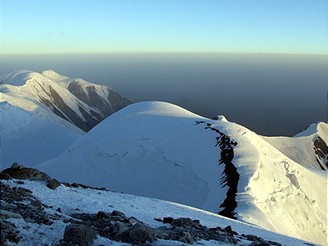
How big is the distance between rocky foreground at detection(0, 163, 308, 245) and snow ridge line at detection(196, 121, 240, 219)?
1490cm

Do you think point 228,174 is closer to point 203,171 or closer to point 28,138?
point 203,171

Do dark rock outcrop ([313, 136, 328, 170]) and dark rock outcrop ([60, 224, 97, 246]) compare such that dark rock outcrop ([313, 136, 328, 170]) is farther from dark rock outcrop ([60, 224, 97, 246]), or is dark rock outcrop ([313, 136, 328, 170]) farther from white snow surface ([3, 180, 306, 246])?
dark rock outcrop ([60, 224, 97, 246])

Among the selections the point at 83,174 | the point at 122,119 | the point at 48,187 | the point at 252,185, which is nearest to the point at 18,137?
the point at 122,119

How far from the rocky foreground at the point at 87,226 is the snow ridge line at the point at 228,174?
14.9m

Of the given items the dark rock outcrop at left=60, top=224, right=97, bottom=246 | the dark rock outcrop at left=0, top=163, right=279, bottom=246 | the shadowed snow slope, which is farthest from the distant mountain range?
the dark rock outcrop at left=60, top=224, right=97, bottom=246

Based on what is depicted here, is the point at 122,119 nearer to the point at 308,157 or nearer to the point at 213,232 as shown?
the point at 213,232

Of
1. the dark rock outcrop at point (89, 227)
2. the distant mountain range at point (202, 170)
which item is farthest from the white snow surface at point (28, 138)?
the dark rock outcrop at point (89, 227)

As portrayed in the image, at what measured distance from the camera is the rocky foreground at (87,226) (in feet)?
33.3

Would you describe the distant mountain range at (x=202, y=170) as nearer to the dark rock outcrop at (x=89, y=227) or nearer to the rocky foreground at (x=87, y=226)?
the dark rock outcrop at (x=89, y=227)

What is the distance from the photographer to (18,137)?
105m

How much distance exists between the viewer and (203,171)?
40.9m

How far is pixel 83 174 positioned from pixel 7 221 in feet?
122

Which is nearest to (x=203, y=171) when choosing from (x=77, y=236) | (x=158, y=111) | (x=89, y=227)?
(x=158, y=111)

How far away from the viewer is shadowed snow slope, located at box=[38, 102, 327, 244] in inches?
1369
